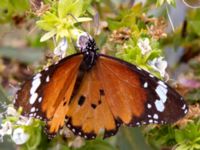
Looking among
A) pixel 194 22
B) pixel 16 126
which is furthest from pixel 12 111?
pixel 194 22

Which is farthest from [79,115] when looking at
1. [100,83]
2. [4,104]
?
[4,104]

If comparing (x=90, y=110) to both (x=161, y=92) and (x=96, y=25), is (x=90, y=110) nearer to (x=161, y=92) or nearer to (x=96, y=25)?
(x=161, y=92)

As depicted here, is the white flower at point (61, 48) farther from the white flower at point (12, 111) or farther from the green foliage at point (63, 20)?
the white flower at point (12, 111)

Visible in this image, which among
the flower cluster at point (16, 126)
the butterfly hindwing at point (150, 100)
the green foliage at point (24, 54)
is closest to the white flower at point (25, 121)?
the flower cluster at point (16, 126)

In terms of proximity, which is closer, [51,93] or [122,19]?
[51,93]

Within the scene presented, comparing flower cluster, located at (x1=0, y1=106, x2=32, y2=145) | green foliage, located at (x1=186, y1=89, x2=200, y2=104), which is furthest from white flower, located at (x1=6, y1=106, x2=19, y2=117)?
green foliage, located at (x1=186, y1=89, x2=200, y2=104)

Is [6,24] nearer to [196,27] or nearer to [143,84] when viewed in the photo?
[196,27]
